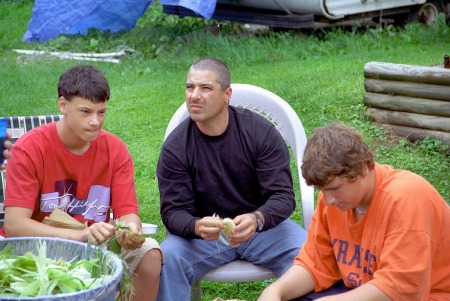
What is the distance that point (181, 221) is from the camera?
434 centimetres

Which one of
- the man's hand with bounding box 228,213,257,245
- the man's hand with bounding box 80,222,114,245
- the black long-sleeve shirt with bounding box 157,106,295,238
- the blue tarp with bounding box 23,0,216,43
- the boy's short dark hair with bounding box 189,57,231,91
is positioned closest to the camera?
the man's hand with bounding box 80,222,114,245

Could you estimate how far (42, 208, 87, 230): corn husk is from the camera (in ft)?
13.3

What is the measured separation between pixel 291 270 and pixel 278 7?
8130 mm

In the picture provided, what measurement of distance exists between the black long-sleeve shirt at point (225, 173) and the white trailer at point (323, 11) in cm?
670

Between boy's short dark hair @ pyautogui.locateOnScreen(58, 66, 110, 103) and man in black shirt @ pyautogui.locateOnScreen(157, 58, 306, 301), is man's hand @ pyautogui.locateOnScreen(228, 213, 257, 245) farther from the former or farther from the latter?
boy's short dark hair @ pyautogui.locateOnScreen(58, 66, 110, 103)

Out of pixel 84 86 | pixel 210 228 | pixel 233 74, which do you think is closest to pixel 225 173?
pixel 210 228

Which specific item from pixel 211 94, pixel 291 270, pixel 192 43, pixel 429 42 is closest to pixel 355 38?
pixel 429 42

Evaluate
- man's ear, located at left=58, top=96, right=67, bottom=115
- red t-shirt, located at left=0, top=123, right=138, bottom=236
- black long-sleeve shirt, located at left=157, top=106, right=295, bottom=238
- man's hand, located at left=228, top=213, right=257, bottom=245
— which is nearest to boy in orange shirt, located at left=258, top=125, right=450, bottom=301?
man's hand, located at left=228, top=213, right=257, bottom=245

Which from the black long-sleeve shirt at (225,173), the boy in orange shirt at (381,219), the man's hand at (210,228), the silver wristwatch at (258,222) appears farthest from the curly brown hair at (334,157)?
the black long-sleeve shirt at (225,173)

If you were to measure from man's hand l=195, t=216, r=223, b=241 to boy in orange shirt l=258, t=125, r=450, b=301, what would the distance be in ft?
1.84

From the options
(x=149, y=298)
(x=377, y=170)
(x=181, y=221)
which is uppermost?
(x=377, y=170)

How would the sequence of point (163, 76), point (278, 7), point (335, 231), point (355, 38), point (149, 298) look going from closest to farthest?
point (335, 231), point (149, 298), point (163, 76), point (355, 38), point (278, 7)

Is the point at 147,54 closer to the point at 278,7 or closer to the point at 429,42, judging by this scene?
the point at 278,7

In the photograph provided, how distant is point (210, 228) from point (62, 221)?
0.68m
